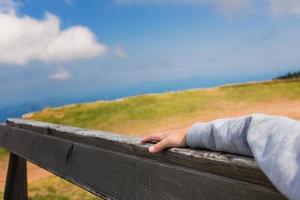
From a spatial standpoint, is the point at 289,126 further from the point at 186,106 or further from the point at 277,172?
the point at 186,106

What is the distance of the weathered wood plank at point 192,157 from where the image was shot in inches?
60.0

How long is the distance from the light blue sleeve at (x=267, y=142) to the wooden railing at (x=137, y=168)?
49 mm

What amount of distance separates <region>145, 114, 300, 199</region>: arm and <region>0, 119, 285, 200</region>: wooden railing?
0.05 meters

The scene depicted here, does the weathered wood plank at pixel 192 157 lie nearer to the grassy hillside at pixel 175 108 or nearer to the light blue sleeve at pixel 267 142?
the light blue sleeve at pixel 267 142

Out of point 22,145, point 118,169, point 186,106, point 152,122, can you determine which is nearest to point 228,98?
point 186,106

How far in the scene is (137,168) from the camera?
2.17 meters

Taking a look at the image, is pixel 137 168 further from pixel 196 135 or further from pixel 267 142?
pixel 267 142

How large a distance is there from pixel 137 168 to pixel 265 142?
33.4 inches

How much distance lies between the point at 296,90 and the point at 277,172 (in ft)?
52.7

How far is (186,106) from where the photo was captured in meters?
15.4

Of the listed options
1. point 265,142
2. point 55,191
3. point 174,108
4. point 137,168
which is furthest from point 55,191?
point 174,108

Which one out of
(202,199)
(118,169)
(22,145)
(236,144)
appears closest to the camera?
(236,144)

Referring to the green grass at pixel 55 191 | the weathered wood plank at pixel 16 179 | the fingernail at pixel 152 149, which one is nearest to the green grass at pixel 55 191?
the green grass at pixel 55 191

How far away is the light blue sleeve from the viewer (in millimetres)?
1323
